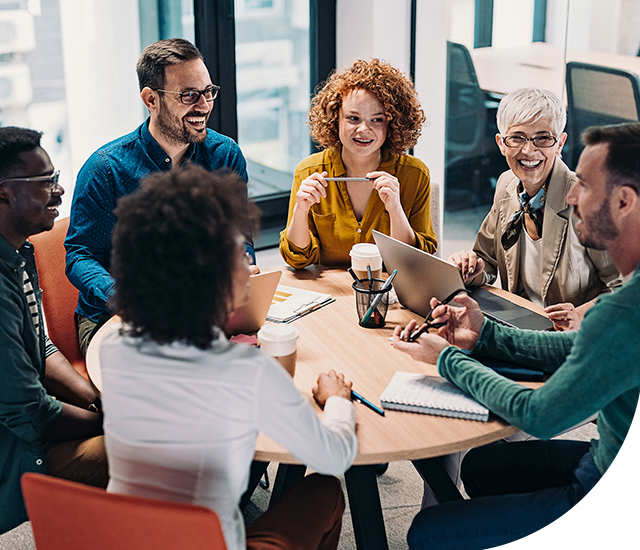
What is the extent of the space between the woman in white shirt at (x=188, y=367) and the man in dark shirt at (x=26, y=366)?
448 millimetres

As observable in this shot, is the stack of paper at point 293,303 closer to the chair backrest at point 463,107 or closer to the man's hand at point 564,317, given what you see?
the man's hand at point 564,317

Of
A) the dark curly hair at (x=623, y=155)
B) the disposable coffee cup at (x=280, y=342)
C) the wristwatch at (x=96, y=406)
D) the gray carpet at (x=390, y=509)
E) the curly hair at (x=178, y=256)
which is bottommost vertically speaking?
the gray carpet at (x=390, y=509)

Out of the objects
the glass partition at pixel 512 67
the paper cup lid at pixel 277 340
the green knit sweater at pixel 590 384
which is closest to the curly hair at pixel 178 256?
the paper cup lid at pixel 277 340

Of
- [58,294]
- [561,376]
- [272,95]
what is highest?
[272,95]

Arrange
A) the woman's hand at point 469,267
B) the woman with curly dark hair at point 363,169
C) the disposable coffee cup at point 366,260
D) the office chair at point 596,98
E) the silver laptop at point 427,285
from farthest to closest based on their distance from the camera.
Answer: the office chair at point 596,98
the woman with curly dark hair at point 363,169
the woman's hand at point 469,267
the disposable coffee cup at point 366,260
the silver laptop at point 427,285

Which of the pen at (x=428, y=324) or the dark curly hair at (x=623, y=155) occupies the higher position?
the dark curly hair at (x=623, y=155)

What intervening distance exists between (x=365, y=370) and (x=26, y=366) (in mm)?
779

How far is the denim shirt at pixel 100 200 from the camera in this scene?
2.29 metres

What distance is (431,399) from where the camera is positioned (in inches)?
58.9

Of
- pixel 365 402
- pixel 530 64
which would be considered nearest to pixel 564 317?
pixel 365 402

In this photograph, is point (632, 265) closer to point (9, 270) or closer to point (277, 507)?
point (277, 507)

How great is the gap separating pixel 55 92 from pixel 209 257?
2.48 metres

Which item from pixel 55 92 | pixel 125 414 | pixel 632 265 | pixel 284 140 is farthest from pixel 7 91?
pixel 632 265

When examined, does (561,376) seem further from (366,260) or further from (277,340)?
(366,260)
